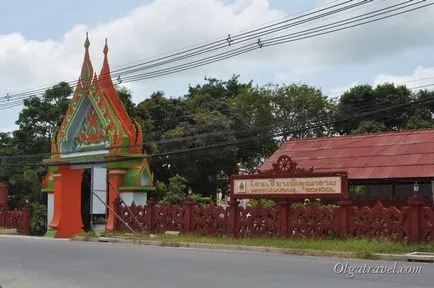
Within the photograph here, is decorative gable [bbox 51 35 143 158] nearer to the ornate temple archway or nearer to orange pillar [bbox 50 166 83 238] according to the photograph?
the ornate temple archway

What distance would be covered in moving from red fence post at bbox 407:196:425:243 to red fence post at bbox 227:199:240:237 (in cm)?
704

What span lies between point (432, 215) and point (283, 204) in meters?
5.44

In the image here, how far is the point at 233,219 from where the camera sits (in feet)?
75.6

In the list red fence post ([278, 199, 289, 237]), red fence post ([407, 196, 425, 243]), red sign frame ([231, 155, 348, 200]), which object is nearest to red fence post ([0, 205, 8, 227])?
red sign frame ([231, 155, 348, 200])

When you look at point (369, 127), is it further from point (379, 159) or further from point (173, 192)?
point (379, 159)

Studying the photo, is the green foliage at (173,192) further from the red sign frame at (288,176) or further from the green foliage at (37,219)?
the red sign frame at (288,176)

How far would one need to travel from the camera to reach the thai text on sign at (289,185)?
824 inches

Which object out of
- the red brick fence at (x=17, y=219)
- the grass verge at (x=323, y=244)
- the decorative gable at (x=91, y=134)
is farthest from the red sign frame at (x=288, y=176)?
the red brick fence at (x=17, y=219)

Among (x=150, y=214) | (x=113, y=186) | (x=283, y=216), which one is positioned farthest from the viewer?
(x=113, y=186)

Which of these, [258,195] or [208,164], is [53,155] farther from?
[208,164]

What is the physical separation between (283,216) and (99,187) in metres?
10.1

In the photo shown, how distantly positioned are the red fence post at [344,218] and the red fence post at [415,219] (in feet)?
7.16

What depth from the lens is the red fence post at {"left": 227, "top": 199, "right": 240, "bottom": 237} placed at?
23.0 m

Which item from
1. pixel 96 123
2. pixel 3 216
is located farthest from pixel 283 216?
pixel 3 216
